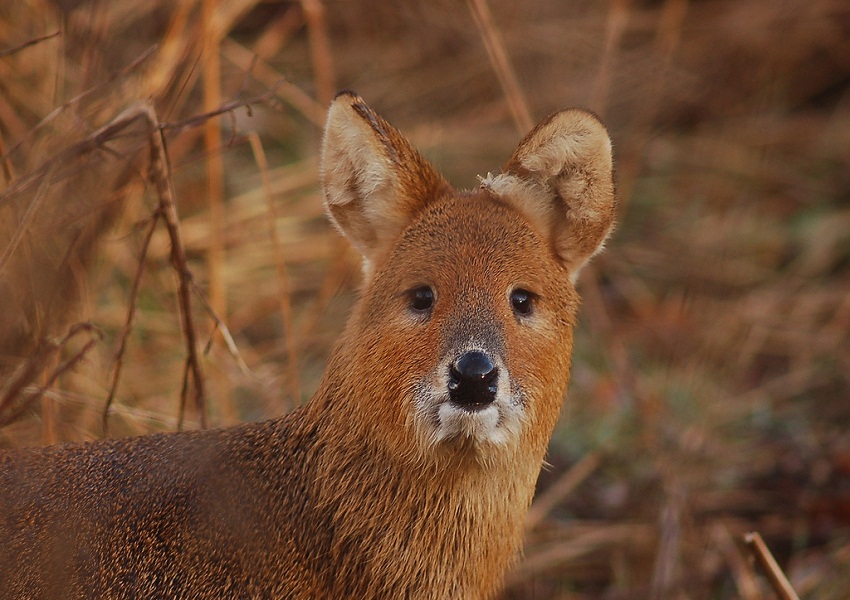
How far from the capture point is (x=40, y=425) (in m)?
4.98

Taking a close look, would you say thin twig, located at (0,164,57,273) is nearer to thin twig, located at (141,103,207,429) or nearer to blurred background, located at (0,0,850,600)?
blurred background, located at (0,0,850,600)

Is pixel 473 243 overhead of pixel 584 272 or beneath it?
overhead

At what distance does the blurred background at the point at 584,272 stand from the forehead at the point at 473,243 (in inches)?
32.7

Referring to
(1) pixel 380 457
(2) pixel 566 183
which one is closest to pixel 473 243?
(2) pixel 566 183

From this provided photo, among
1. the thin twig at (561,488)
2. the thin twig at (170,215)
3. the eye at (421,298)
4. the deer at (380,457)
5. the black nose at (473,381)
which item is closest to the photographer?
the black nose at (473,381)

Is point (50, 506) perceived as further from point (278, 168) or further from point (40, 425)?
point (278, 168)

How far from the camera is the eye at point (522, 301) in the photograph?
12.8ft

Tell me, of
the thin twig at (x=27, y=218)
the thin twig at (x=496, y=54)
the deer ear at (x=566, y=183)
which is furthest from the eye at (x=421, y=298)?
the thin twig at (x=496, y=54)

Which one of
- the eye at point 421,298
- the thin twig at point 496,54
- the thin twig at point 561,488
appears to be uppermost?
the thin twig at point 496,54

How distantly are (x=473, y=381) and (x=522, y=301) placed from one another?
0.54 meters

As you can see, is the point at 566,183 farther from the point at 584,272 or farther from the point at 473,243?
the point at 584,272

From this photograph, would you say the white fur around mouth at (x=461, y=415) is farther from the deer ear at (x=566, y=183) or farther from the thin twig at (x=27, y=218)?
the thin twig at (x=27, y=218)

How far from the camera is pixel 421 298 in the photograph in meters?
3.87

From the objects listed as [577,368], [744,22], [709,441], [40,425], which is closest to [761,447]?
[709,441]
